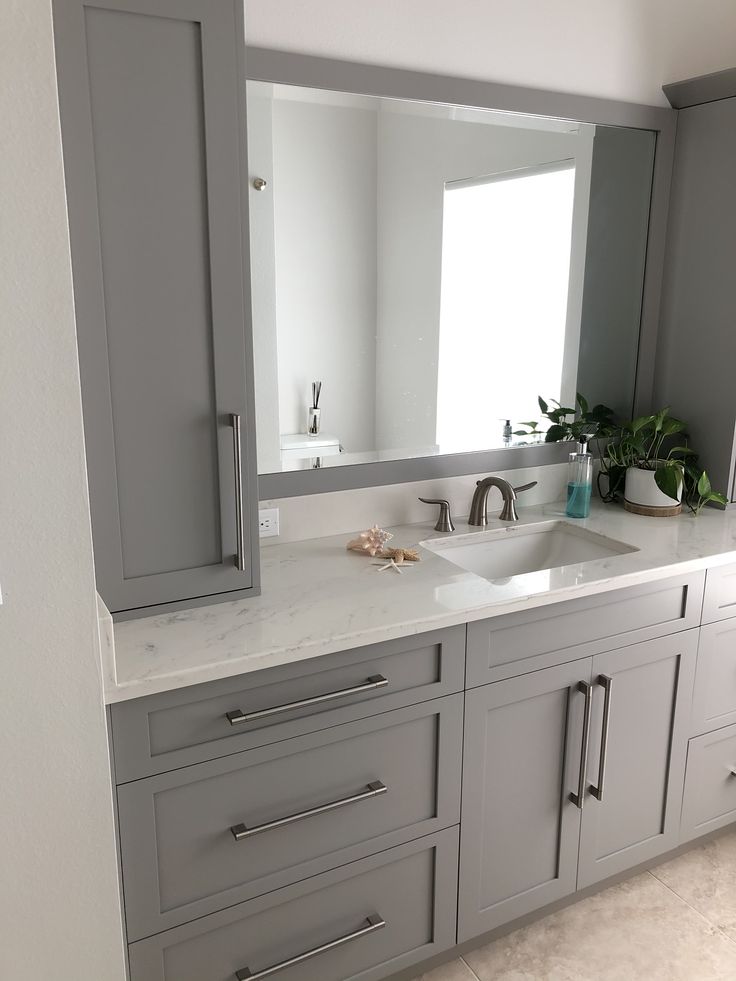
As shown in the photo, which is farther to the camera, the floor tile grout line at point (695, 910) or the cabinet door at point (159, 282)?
the floor tile grout line at point (695, 910)

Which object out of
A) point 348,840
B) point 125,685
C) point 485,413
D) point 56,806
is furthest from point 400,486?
point 56,806

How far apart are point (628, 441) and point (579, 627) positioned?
0.78 metres

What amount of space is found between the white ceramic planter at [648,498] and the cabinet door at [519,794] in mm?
647

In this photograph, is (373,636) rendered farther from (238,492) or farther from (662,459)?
(662,459)

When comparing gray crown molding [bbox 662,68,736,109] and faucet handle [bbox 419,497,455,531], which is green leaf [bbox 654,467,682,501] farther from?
gray crown molding [bbox 662,68,736,109]

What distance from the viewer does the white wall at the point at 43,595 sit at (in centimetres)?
110

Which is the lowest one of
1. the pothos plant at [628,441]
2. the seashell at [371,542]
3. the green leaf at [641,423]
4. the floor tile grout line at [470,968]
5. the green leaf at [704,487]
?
the floor tile grout line at [470,968]

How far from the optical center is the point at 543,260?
2.39 metres

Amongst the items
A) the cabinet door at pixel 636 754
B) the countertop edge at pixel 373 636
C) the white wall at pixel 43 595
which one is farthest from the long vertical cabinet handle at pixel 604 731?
the white wall at pixel 43 595

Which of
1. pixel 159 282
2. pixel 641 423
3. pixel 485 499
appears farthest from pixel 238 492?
pixel 641 423

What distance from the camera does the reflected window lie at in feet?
7.33

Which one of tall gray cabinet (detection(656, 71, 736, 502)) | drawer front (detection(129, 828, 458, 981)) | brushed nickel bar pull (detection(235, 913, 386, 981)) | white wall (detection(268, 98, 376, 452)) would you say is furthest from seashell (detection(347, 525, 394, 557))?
tall gray cabinet (detection(656, 71, 736, 502))

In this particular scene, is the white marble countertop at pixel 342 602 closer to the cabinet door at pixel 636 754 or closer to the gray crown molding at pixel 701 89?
the cabinet door at pixel 636 754

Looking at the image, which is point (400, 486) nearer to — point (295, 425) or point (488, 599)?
point (295, 425)
